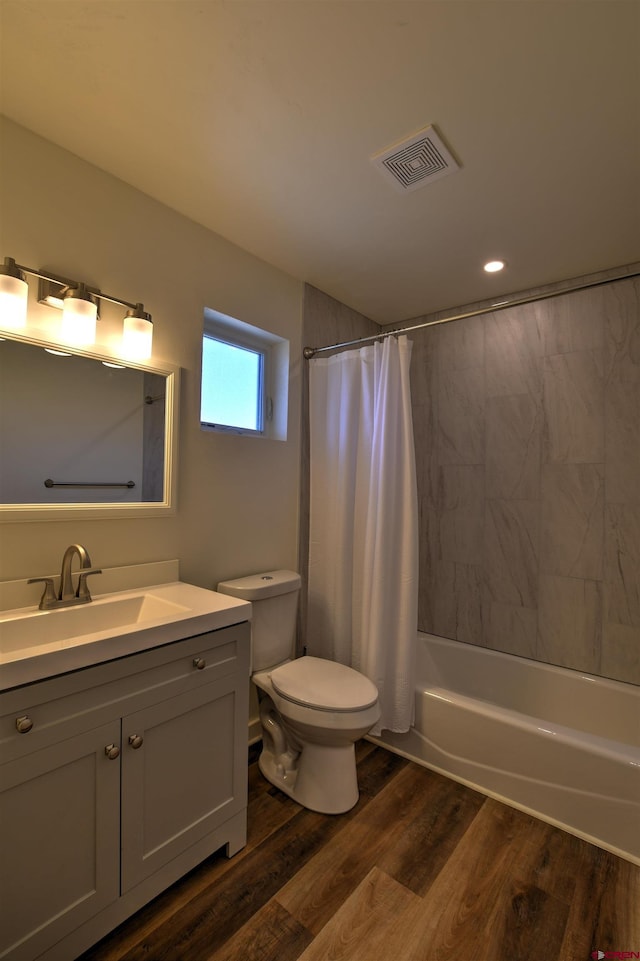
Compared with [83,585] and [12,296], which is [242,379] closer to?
[12,296]

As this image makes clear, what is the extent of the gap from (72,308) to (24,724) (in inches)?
46.7

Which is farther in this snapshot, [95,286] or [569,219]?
[569,219]

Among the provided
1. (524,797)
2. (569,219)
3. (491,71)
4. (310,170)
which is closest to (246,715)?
(524,797)

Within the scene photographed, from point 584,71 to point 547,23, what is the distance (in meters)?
0.20

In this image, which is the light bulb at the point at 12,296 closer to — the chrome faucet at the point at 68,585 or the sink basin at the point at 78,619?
the chrome faucet at the point at 68,585

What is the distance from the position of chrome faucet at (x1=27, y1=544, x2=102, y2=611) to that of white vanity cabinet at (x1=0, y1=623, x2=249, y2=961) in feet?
1.17

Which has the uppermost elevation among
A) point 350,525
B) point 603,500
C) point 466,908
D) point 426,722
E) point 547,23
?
point 547,23

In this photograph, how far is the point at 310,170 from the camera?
1.47 meters

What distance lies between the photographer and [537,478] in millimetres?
2254

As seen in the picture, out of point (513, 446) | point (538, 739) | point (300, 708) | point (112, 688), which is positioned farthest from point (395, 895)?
point (513, 446)

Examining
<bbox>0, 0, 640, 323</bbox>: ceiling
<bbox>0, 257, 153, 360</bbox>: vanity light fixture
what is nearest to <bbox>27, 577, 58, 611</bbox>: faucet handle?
<bbox>0, 257, 153, 360</bbox>: vanity light fixture

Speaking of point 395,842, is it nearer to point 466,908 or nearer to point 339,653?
point 466,908

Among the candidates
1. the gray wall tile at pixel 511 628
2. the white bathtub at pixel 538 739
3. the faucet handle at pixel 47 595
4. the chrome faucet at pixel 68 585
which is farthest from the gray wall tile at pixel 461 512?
the faucet handle at pixel 47 595

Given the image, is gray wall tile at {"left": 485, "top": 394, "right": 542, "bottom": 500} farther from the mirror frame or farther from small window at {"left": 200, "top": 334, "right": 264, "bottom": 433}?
the mirror frame
